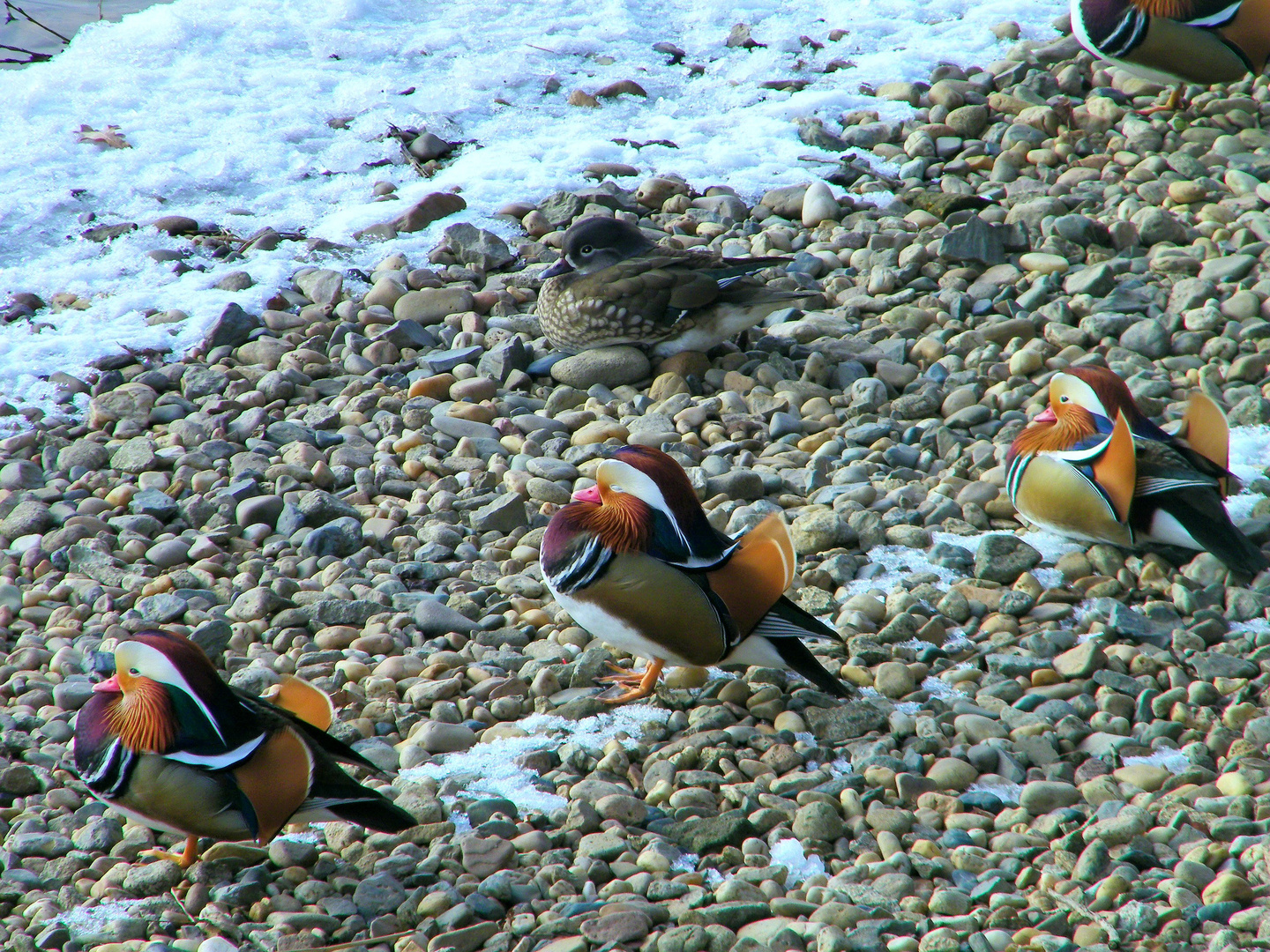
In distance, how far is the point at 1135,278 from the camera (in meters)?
4.44

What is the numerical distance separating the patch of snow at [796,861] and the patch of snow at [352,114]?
3207 mm

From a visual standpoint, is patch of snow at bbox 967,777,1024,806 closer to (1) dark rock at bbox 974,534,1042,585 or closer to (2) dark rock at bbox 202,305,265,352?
(1) dark rock at bbox 974,534,1042,585

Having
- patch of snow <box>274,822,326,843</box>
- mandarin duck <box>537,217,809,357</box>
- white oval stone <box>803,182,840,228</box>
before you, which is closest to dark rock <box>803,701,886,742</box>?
patch of snow <box>274,822,326,843</box>

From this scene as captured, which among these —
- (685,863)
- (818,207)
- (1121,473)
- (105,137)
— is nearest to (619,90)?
(818,207)

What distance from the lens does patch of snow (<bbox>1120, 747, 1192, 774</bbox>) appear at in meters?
2.60

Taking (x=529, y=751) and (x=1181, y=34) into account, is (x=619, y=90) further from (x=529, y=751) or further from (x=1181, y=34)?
(x=529, y=751)

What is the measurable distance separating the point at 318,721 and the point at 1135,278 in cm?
340

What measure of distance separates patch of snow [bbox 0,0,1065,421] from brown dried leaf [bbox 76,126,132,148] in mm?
49

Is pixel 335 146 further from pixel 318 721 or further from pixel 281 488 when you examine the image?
pixel 318 721

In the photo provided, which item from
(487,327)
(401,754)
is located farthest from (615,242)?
(401,754)

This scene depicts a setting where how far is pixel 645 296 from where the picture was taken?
13.8ft

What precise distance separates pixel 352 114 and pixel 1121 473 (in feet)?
14.2

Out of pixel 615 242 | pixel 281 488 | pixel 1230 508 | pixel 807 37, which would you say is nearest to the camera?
pixel 1230 508

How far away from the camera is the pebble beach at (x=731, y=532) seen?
2.33m
